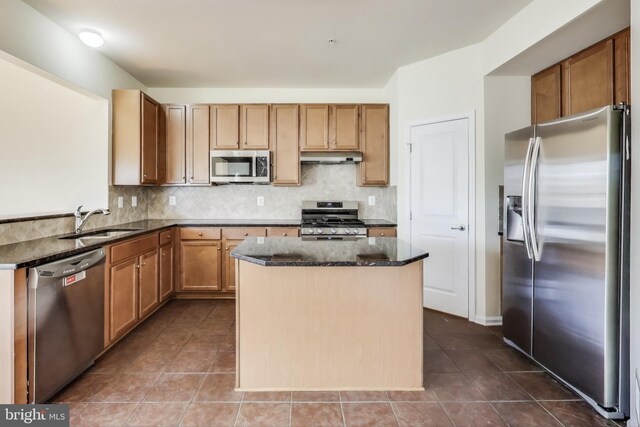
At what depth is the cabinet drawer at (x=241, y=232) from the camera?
3760 mm

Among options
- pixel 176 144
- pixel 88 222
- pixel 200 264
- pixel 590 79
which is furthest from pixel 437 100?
pixel 88 222

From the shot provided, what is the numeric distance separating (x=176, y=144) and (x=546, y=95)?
156 inches

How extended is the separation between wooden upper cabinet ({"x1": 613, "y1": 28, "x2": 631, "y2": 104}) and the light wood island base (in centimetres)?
182

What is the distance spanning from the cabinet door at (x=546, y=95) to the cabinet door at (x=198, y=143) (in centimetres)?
356

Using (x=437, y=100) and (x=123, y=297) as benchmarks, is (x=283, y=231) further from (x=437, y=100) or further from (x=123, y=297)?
(x=437, y=100)

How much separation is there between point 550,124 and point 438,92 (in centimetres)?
143

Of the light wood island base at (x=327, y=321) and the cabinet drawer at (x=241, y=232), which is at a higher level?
the cabinet drawer at (x=241, y=232)

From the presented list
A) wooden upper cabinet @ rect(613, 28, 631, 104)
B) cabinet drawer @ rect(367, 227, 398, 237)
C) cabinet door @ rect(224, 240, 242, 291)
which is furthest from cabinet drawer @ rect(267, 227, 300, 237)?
wooden upper cabinet @ rect(613, 28, 631, 104)

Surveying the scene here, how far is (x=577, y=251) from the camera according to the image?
6.18 feet

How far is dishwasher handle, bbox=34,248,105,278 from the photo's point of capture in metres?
1.81

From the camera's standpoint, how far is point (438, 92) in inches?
130

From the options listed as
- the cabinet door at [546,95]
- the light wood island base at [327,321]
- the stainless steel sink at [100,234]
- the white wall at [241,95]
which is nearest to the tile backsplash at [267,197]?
the white wall at [241,95]

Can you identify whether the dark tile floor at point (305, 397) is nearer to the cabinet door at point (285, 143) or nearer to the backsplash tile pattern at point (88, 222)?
the backsplash tile pattern at point (88, 222)

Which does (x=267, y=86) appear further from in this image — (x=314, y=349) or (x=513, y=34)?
(x=314, y=349)
